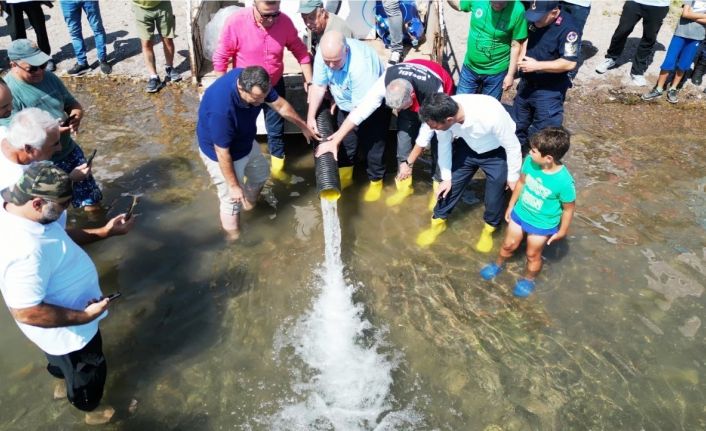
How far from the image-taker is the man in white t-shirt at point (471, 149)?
14.6 ft

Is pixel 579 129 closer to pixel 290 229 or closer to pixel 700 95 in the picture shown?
pixel 700 95

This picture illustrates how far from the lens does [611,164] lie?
6980 mm

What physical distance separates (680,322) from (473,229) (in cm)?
213

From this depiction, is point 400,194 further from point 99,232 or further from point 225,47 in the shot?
point 99,232

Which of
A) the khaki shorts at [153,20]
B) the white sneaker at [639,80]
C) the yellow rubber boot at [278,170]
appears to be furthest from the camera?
the white sneaker at [639,80]

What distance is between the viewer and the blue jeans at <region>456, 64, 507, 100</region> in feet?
20.6

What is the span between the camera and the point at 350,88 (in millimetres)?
5434

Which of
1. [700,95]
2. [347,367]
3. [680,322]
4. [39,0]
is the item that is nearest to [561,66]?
[680,322]

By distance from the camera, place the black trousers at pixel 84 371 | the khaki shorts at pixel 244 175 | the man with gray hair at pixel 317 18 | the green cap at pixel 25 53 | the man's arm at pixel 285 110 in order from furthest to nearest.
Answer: the man with gray hair at pixel 317 18, the khaki shorts at pixel 244 175, the man's arm at pixel 285 110, the green cap at pixel 25 53, the black trousers at pixel 84 371

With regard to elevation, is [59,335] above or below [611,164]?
above

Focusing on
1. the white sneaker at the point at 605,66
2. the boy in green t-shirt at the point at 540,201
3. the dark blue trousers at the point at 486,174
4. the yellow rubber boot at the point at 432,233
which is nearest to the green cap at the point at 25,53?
the dark blue trousers at the point at 486,174

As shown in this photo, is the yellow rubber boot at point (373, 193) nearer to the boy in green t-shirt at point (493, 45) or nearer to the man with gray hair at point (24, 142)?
the boy in green t-shirt at point (493, 45)

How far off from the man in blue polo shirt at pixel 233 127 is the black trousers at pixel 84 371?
1.87 m

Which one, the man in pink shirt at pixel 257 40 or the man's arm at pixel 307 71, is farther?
the man's arm at pixel 307 71
